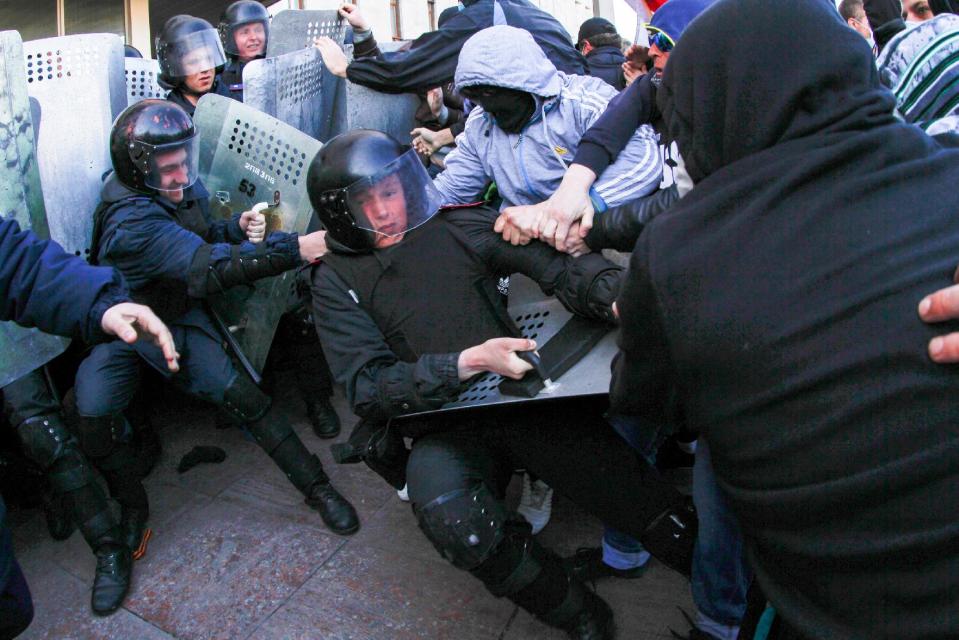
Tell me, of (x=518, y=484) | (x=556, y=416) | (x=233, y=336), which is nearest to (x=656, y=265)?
(x=556, y=416)

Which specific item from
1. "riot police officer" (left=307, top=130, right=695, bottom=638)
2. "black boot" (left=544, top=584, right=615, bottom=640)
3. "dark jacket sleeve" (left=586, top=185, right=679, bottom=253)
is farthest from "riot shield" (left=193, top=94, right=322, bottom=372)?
"black boot" (left=544, top=584, right=615, bottom=640)

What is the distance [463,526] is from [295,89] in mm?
2797

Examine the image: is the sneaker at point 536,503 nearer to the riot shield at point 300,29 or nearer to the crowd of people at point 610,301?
the crowd of people at point 610,301

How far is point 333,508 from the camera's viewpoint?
10.1 ft

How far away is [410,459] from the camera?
2.29 m

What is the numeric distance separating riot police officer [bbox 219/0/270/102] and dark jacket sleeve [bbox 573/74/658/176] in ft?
9.24

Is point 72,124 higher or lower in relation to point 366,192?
lower

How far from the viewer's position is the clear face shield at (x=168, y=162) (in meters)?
3.07

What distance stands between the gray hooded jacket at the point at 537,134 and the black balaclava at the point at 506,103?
3 cm

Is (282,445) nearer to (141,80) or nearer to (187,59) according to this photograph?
(187,59)

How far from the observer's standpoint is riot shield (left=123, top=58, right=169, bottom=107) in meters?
4.09

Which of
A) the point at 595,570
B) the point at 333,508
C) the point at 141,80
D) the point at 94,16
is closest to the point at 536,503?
the point at 595,570

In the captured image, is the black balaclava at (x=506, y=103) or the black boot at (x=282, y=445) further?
the black boot at (x=282, y=445)

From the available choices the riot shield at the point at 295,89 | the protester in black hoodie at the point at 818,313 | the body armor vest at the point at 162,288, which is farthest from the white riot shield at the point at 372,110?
the protester in black hoodie at the point at 818,313
